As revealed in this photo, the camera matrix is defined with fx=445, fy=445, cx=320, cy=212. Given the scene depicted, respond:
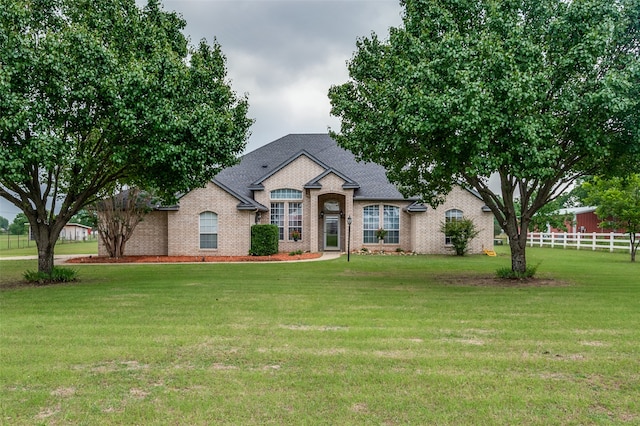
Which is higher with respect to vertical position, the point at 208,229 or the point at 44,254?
the point at 208,229

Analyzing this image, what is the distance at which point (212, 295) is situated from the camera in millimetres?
10547

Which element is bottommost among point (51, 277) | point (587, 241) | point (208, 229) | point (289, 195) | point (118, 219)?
point (51, 277)

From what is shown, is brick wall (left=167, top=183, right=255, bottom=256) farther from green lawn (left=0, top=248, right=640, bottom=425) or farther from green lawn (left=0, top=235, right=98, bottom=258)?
green lawn (left=0, top=248, right=640, bottom=425)

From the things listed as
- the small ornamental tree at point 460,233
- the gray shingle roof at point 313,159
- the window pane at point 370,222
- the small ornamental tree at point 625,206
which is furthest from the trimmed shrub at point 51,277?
the small ornamental tree at point 625,206

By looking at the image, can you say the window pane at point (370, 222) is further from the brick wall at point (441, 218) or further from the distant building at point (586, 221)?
the distant building at point (586, 221)

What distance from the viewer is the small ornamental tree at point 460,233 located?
2370 cm

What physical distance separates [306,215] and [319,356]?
19.9 m

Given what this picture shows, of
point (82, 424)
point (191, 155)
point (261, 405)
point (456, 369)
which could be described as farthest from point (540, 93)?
point (82, 424)

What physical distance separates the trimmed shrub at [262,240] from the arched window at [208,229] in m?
2.15

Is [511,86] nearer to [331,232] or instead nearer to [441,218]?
[441,218]

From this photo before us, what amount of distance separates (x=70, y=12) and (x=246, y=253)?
13524 millimetres

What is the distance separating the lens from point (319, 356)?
5.70 m

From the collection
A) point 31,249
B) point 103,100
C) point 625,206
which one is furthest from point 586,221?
point 31,249

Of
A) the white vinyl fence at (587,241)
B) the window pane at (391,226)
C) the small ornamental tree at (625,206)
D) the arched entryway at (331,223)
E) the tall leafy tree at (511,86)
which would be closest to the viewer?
the tall leafy tree at (511,86)
